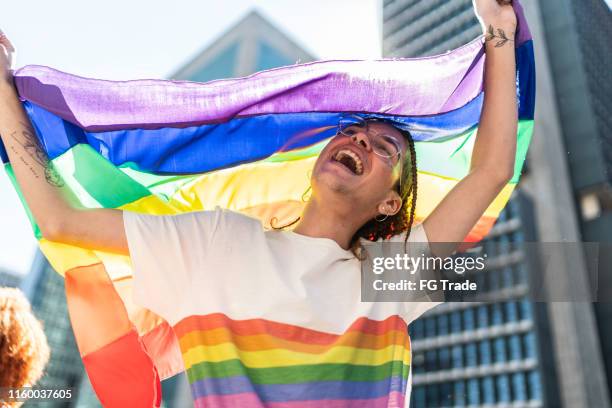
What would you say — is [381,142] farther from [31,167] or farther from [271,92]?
[31,167]

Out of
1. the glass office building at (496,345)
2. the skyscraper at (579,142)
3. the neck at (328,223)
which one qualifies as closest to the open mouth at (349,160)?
the neck at (328,223)

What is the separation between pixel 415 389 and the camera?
4091 cm

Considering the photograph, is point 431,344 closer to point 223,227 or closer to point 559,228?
point 559,228

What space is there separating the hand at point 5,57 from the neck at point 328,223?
79cm

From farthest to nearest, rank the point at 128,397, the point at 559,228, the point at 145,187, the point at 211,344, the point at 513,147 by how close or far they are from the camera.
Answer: the point at 559,228 < the point at 145,187 < the point at 513,147 < the point at 128,397 < the point at 211,344

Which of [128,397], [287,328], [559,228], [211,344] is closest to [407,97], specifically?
[287,328]

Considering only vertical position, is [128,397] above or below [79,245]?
below

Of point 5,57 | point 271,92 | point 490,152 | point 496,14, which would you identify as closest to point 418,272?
point 490,152

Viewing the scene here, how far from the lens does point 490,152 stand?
1.58 meters

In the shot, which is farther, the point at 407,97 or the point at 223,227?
the point at 407,97

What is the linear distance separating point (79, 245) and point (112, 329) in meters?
0.22

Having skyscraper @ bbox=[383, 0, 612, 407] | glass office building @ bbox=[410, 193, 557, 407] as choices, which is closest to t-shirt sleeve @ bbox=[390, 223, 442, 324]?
skyscraper @ bbox=[383, 0, 612, 407]

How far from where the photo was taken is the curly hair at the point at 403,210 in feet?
5.72

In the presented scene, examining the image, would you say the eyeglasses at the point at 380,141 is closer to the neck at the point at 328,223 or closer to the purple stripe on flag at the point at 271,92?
the purple stripe on flag at the point at 271,92
